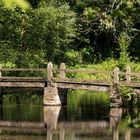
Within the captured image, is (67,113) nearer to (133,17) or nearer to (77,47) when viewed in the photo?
(133,17)

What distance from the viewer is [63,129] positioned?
21.1m

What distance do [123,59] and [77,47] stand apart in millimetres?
10522

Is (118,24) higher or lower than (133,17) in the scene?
higher

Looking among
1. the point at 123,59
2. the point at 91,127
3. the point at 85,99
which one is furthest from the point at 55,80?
the point at 123,59

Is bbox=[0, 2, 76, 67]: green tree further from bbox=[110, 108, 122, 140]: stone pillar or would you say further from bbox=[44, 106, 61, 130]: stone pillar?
bbox=[110, 108, 122, 140]: stone pillar

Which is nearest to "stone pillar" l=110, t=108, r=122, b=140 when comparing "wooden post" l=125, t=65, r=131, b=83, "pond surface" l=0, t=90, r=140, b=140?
"pond surface" l=0, t=90, r=140, b=140

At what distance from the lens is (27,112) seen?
87.3 ft

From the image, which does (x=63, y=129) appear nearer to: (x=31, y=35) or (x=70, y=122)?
(x=70, y=122)

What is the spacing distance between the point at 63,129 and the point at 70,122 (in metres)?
2.19

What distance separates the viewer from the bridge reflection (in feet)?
62.5

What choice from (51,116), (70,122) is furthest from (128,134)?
(51,116)

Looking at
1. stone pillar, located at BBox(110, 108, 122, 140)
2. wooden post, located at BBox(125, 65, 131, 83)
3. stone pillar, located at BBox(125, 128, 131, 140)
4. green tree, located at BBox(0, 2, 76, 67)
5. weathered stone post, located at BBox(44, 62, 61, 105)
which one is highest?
green tree, located at BBox(0, 2, 76, 67)

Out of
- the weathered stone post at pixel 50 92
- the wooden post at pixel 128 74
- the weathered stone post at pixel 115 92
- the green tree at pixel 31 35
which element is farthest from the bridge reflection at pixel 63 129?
the green tree at pixel 31 35

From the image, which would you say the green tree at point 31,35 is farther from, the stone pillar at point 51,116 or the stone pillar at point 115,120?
the stone pillar at point 115,120
